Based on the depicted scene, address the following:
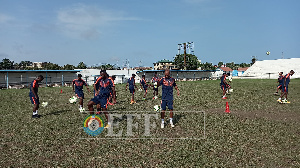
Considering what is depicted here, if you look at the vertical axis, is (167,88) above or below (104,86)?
below

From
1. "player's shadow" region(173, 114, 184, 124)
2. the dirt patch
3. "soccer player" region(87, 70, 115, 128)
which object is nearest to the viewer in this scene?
"soccer player" region(87, 70, 115, 128)

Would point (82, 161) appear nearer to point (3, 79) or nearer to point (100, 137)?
point (100, 137)

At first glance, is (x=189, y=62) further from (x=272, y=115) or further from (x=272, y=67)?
(x=272, y=115)

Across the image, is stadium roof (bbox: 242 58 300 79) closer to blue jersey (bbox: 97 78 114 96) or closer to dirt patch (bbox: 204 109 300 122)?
dirt patch (bbox: 204 109 300 122)

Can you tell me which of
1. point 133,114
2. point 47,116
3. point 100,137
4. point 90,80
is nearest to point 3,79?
point 90,80

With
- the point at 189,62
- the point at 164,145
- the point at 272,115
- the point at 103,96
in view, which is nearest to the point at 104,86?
the point at 103,96

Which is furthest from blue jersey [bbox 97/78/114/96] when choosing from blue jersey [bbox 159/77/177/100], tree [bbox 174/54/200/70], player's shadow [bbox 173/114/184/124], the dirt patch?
tree [bbox 174/54/200/70]

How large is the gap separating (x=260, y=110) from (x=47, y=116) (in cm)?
1340

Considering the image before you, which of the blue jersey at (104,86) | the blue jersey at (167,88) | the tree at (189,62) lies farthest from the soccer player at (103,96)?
the tree at (189,62)

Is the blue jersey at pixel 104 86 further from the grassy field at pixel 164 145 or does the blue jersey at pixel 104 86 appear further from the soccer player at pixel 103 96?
the grassy field at pixel 164 145

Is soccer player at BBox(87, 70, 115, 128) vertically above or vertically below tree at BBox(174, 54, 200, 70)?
Answer: below

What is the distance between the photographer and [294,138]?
8.36 m

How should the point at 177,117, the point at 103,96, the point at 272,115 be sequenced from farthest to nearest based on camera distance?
the point at 272,115
the point at 177,117
the point at 103,96

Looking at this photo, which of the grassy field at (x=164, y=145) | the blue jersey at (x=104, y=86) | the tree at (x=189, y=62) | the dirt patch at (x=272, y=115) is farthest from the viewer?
the tree at (x=189, y=62)
